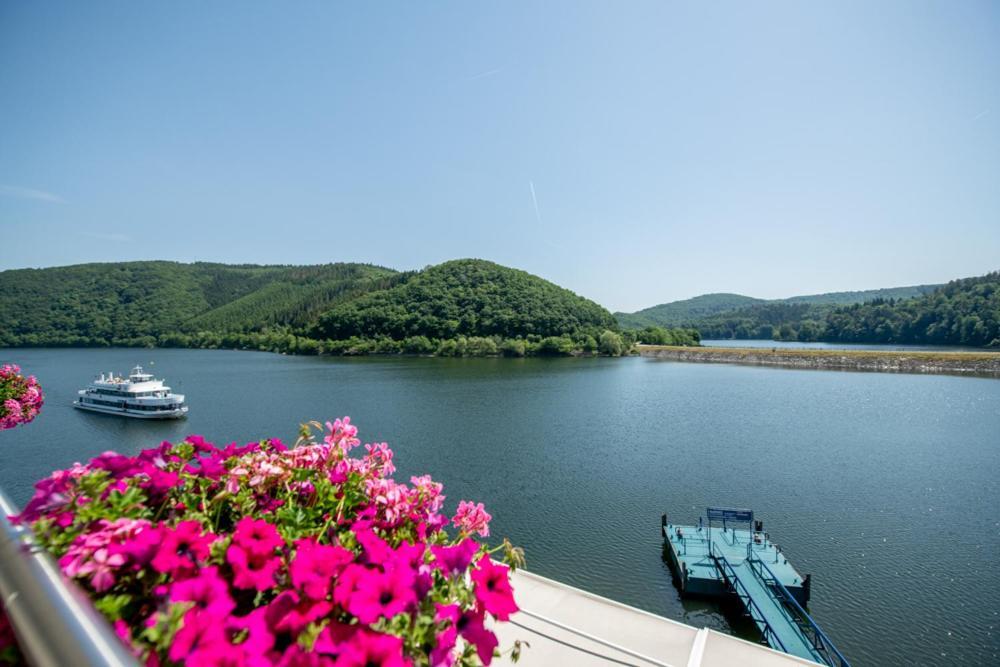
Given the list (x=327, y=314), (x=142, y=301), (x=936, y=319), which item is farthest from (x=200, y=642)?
(x=142, y=301)

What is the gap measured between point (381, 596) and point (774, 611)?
1221 cm

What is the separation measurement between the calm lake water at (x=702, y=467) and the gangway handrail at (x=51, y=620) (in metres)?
12.5

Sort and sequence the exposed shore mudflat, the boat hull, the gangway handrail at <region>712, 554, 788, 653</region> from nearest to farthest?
the gangway handrail at <region>712, 554, 788, 653</region>
the boat hull
the exposed shore mudflat

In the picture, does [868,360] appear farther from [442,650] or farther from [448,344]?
[442,650]

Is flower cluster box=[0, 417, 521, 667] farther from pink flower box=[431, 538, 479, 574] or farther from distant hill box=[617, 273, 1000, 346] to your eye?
distant hill box=[617, 273, 1000, 346]

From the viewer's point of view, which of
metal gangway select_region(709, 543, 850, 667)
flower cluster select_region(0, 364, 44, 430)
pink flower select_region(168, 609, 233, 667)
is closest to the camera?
pink flower select_region(168, 609, 233, 667)

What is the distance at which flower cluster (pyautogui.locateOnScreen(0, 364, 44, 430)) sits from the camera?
766 centimetres

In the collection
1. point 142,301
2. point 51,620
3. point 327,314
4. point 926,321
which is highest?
point 142,301

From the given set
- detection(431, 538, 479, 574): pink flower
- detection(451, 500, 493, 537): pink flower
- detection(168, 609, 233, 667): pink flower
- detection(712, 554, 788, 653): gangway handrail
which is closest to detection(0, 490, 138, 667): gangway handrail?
detection(168, 609, 233, 667): pink flower

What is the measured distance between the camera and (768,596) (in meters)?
10.9

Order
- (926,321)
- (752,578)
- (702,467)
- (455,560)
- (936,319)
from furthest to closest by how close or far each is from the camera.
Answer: (926,321)
(936,319)
(702,467)
(752,578)
(455,560)

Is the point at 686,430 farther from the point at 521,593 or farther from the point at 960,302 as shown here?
the point at 960,302

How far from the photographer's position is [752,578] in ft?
38.5

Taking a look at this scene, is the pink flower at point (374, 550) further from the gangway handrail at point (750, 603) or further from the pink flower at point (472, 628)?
the gangway handrail at point (750, 603)
